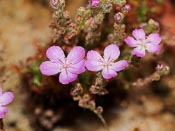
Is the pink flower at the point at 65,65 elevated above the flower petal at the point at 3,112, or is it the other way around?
the pink flower at the point at 65,65

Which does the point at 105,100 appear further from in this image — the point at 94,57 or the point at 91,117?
the point at 94,57

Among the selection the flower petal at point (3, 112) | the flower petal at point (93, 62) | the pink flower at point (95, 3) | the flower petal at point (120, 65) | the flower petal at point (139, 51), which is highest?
the pink flower at point (95, 3)

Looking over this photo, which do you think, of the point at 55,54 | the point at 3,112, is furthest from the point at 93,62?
the point at 3,112

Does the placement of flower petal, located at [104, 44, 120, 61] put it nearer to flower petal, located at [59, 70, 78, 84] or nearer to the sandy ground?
flower petal, located at [59, 70, 78, 84]

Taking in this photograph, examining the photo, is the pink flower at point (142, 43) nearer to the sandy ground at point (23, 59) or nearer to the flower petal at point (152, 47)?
the flower petal at point (152, 47)

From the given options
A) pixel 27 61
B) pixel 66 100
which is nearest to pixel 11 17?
pixel 27 61

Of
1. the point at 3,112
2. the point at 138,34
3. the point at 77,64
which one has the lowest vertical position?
the point at 3,112

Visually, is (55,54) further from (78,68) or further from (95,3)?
(95,3)

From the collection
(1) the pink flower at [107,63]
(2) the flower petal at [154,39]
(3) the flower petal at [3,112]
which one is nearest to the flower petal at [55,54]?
(1) the pink flower at [107,63]
